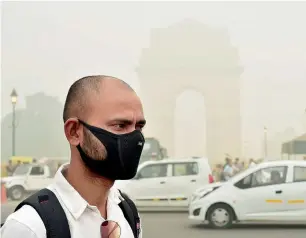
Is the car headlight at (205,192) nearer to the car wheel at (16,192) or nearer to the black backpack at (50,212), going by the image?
the car wheel at (16,192)

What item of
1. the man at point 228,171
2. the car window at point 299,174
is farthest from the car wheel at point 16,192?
the car window at point 299,174

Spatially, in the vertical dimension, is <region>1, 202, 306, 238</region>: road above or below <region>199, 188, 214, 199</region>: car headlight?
below

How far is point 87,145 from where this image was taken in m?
1.04

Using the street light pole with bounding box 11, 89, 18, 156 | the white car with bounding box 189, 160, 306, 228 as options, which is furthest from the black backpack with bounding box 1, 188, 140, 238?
the street light pole with bounding box 11, 89, 18, 156

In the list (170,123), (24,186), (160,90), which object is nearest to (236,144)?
(170,123)

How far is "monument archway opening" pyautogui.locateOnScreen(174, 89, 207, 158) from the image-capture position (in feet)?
41.6

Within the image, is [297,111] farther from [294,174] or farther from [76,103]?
[76,103]

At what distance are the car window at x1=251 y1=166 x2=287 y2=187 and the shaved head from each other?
22.1 ft

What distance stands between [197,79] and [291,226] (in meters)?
7.63

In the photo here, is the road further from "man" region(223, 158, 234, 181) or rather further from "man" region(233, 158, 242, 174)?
"man" region(233, 158, 242, 174)

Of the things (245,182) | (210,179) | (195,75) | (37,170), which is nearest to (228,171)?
(210,179)

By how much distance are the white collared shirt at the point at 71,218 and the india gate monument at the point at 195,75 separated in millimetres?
12260

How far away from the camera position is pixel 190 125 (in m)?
15.0

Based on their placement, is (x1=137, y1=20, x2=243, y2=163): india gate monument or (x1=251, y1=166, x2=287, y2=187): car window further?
(x1=137, y1=20, x2=243, y2=163): india gate monument
